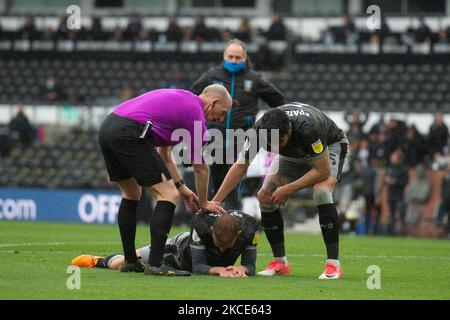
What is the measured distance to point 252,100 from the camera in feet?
42.5

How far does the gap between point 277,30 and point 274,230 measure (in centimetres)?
2124

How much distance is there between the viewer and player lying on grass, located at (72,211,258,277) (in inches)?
373

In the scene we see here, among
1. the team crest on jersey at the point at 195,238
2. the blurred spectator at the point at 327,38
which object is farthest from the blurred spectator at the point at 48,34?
the team crest on jersey at the point at 195,238

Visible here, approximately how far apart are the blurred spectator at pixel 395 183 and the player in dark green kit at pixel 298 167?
11577 mm

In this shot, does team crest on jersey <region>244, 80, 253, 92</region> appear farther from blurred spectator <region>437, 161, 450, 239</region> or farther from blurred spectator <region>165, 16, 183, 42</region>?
blurred spectator <region>165, 16, 183, 42</region>

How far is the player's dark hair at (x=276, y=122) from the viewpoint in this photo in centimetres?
943

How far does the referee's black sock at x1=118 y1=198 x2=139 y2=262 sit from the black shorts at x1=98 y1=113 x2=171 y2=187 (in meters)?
0.58

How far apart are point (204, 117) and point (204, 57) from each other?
22.2 meters

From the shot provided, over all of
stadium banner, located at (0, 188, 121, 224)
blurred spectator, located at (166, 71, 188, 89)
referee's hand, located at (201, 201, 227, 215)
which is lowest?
stadium banner, located at (0, 188, 121, 224)

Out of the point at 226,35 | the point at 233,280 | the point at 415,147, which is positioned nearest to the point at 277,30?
the point at 226,35

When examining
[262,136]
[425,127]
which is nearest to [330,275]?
[262,136]

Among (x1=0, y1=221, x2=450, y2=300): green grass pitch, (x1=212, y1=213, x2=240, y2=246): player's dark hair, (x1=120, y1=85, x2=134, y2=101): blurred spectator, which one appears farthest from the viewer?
(x1=120, y1=85, x2=134, y2=101): blurred spectator

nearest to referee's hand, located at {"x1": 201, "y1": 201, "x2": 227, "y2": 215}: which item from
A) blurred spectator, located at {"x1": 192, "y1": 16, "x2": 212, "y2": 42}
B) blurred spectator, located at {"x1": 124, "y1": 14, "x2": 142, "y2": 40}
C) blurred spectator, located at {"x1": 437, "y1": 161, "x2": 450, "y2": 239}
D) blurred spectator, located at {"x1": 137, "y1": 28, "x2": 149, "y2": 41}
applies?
blurred spectator, located at {"x1": 437, "y1": 161, "x2": 450, "y2": 239}
